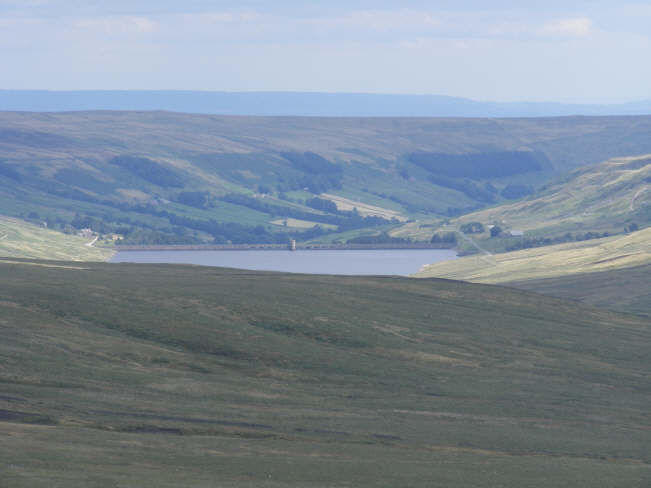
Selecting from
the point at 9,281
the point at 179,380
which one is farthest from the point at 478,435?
the point at 9,281

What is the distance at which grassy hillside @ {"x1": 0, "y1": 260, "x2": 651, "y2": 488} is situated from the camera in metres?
69.0

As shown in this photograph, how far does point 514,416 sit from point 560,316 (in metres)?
69.3

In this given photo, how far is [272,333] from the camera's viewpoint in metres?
124

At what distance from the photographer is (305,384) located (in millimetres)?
103125

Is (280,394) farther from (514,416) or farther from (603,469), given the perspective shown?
(603,469)

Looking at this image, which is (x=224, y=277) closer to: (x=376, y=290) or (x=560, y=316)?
(x=376, y=290)

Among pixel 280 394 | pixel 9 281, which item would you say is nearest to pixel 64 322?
pixel 9 281

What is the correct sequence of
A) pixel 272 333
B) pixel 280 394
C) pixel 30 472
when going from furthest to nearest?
pixel 272 333
pixel 280 394
pixel 30 472

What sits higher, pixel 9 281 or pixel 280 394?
pixel 9 281

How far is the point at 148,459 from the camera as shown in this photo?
6600 cm

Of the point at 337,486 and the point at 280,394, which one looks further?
the point at 280,394

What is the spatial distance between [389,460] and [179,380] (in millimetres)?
30050

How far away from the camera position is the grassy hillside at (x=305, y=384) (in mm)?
69000

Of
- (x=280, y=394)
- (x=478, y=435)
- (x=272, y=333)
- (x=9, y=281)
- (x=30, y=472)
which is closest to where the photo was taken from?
(x=30, y=472)
